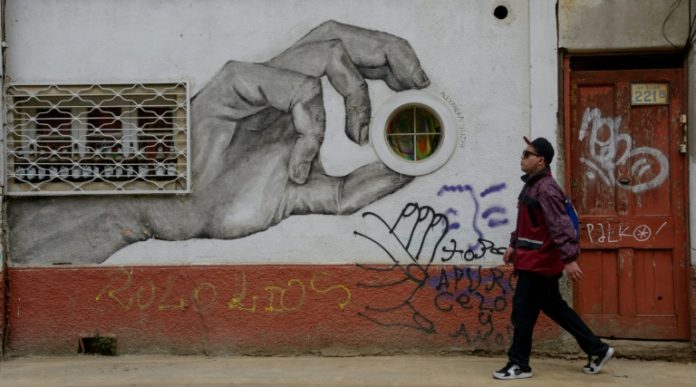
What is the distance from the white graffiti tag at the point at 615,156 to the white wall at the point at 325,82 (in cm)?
38

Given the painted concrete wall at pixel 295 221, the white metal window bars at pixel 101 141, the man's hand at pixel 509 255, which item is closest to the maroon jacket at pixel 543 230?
the man's hand at pixel 509 255

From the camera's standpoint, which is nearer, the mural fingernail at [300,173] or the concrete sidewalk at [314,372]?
the concrete sidewalk at [314,372]

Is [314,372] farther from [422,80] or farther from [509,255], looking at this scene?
[422,80]

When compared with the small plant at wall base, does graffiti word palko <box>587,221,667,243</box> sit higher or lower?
higher

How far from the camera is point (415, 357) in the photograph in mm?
7312

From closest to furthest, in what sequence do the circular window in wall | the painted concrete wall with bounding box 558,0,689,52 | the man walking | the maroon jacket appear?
the maroon jacket < the man walking < the painted concrete wall with bounding box 558,0,689,52 < the circular window in wall

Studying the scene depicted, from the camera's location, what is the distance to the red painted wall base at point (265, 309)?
288 inches

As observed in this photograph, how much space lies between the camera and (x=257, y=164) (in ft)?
24.6

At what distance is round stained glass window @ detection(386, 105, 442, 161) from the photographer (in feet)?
24.6

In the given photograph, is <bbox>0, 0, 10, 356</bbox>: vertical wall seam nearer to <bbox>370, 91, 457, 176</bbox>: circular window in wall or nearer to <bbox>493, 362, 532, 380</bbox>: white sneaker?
<bbox>370, 91, 457, 176</bbox>: circular window in wall

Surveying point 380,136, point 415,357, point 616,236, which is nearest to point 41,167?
point 380,136

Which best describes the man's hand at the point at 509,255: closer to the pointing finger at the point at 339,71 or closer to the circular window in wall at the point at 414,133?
the circular window in wall at the point at 414,133

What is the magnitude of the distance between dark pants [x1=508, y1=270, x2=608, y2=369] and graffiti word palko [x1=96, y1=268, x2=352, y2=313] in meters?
1.52

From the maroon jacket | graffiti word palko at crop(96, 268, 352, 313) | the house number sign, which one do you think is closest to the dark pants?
the maroon jacket
